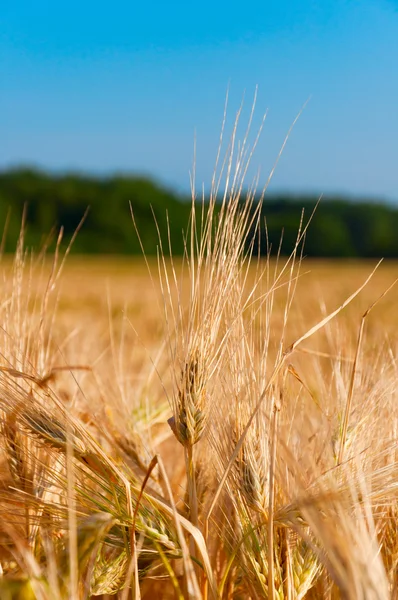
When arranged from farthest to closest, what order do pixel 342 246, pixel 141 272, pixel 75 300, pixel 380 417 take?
pixel 342 246 → pixel 141 272 → pixel 75 300 → pixel 380 417

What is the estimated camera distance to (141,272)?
7176 millimetres

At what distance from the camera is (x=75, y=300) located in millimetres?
3932

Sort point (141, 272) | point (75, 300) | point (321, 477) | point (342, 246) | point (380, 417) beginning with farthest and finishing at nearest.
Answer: point (342, 246), point (141, 272), point (75, 300), point (380, 417), point (321, 477)

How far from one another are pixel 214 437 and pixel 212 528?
0.41 feet

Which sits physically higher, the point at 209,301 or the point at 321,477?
the point at 209,301

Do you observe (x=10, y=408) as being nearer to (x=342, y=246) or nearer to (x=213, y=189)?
(x=213, y=189)

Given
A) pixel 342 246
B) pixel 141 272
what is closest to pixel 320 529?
pixel 141 272

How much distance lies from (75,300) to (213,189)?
11.5 ft

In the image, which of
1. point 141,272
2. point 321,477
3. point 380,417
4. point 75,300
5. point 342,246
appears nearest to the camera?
point 321,477

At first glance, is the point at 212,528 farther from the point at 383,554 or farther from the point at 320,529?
the point at 320,529

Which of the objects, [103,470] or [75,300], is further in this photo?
[75,300]

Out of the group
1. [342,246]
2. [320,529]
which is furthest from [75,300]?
[342,246]

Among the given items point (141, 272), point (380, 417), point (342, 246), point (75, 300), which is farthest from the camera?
point (342, 246)

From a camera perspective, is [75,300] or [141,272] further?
[141,272]
